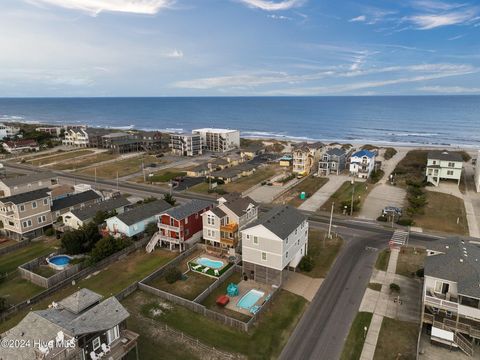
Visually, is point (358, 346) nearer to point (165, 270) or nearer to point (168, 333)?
point (168, 333)

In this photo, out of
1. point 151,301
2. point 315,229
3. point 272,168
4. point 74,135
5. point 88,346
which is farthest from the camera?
point 74,135

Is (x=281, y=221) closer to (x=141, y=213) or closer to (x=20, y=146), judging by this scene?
(x=141, y=213)

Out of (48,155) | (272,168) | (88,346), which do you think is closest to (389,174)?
(272,168)

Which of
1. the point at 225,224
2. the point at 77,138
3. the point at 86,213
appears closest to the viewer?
the point at 225,224

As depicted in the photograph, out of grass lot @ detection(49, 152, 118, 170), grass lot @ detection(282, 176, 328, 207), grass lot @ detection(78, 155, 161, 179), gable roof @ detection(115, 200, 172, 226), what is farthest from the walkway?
grass lot @ detection(49, 152, 118, 170)

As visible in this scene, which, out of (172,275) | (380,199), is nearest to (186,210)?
(172,275)
